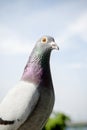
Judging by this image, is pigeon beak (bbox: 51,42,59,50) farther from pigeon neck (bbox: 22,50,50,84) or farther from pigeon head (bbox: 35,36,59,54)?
pigeon neck (bbox: 22,50,50,84)

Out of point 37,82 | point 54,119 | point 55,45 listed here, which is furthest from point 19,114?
point 54,119

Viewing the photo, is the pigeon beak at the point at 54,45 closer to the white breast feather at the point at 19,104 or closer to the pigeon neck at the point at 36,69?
the pigeon neck at the point at 36,69

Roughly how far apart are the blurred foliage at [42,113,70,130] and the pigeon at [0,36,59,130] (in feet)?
16.7

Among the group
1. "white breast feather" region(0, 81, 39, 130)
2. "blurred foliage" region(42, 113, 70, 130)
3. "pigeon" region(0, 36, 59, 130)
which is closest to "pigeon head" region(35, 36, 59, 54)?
"pigeon" region(0, 36, 59, 130)

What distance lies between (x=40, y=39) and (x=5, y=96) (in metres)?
0.78

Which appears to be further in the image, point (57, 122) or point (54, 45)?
point (57, 122)

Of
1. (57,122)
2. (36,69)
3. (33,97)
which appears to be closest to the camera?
(33,97)

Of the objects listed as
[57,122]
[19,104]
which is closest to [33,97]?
[19,104]

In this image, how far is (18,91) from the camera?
13.8ft

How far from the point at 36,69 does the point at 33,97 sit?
0.37m

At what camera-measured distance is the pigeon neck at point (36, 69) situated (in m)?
4.24

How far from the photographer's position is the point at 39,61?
4.31 metres

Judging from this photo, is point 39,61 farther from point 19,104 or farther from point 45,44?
point 19,104

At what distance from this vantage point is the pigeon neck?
4.24 m
